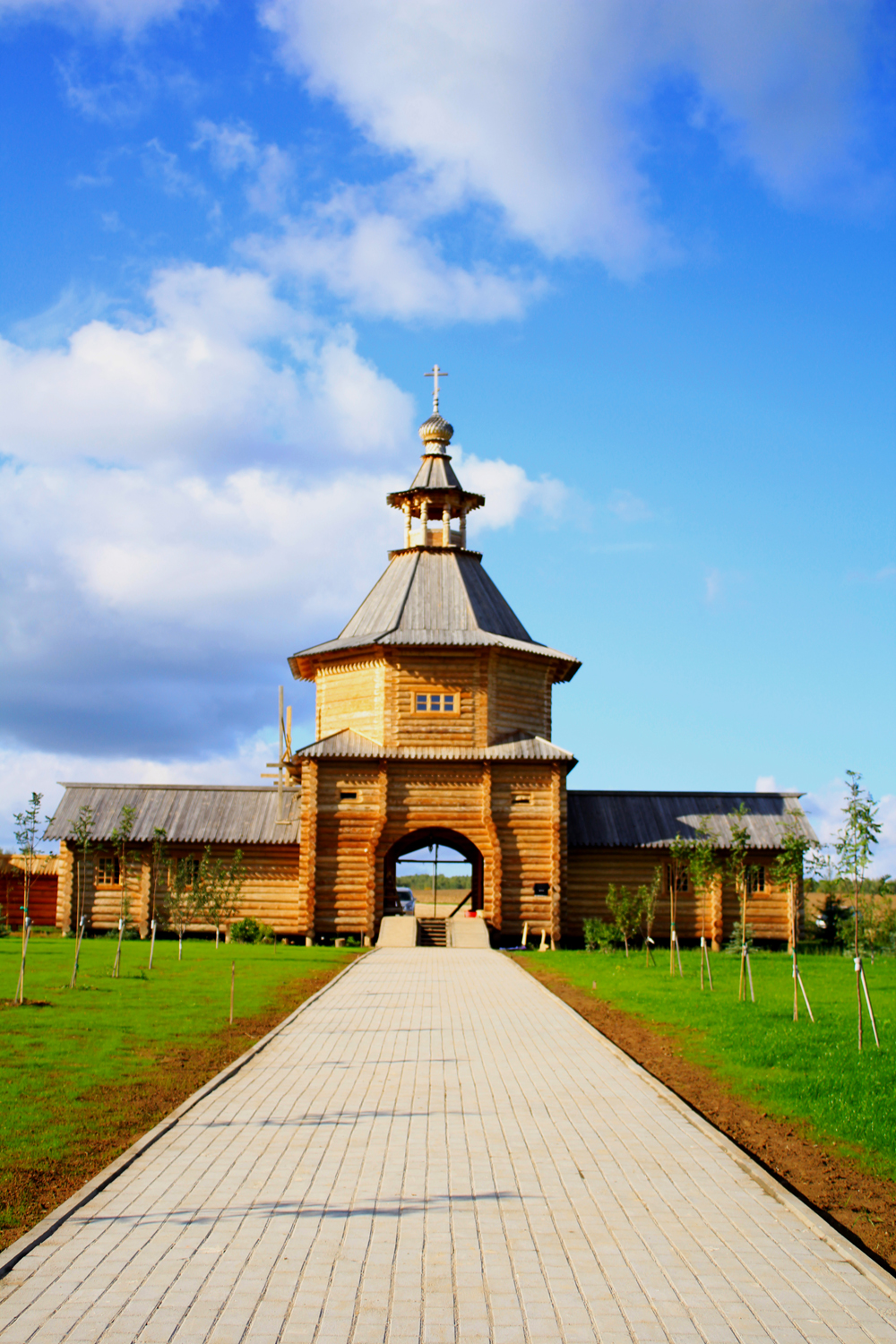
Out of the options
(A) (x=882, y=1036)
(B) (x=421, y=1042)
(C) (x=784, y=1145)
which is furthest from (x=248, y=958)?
(C) (x=784, y=1145)

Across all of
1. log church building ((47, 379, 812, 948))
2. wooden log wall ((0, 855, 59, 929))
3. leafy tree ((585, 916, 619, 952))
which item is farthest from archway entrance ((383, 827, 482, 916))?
wooden log wall ((0, 855, 59, 929))

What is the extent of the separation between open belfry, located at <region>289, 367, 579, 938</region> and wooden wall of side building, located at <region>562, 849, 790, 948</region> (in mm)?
2043

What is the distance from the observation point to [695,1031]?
53.1 ft

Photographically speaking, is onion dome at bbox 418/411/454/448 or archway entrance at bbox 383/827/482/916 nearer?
archway entrance at bbox 383/827/482/916

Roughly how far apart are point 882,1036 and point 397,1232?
10.3 metres

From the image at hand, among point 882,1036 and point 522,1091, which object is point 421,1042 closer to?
point 522,1091

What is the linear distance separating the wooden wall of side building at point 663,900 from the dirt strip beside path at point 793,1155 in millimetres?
21628

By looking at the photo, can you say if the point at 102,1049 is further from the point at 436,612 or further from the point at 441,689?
the point at 436,612

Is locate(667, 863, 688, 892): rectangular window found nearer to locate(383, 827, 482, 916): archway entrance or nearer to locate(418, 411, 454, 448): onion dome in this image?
locate(383, 827, 482, 916): archway entrance

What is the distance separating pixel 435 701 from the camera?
120 ft

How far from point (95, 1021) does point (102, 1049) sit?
8.07 ft

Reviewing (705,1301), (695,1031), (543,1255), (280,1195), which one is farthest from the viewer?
(695,1031)

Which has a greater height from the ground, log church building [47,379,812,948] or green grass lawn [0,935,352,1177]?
log church building [47,379,812,948]

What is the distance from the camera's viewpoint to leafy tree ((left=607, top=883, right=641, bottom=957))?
110ft
